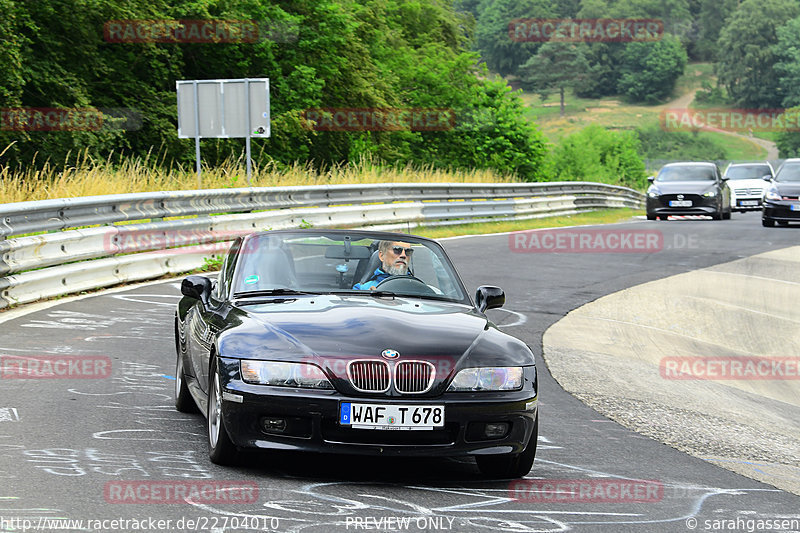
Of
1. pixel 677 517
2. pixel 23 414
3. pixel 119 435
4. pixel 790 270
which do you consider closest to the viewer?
pixel 677 517

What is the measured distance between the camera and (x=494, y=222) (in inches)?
1151

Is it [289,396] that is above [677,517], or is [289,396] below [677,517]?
above

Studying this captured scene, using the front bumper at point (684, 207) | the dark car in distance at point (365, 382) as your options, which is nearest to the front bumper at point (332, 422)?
the dark car in distance at point (365, 382)

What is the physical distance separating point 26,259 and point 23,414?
5.49 meters

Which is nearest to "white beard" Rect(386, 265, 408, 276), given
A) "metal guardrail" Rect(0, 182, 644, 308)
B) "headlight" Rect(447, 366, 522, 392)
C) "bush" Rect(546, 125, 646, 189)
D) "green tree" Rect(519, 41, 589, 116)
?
"headlight" Rect(447, 366, 522, 392)

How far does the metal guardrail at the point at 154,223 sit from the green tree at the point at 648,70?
164 metres

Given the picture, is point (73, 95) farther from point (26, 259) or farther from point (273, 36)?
point (26, 259)

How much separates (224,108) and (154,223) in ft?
29.2

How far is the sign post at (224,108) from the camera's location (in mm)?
23141

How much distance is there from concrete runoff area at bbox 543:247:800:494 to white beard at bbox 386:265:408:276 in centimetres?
196

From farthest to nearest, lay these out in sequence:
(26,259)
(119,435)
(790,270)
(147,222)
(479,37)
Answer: (479,37) → (790,270) → (147,222) → (26,259) → (119,435)

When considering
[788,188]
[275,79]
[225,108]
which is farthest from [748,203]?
[225,108]

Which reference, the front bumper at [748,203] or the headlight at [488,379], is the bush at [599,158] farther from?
the headlight at [488,379]

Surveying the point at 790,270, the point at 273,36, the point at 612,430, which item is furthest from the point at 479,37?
the point at 612,430
